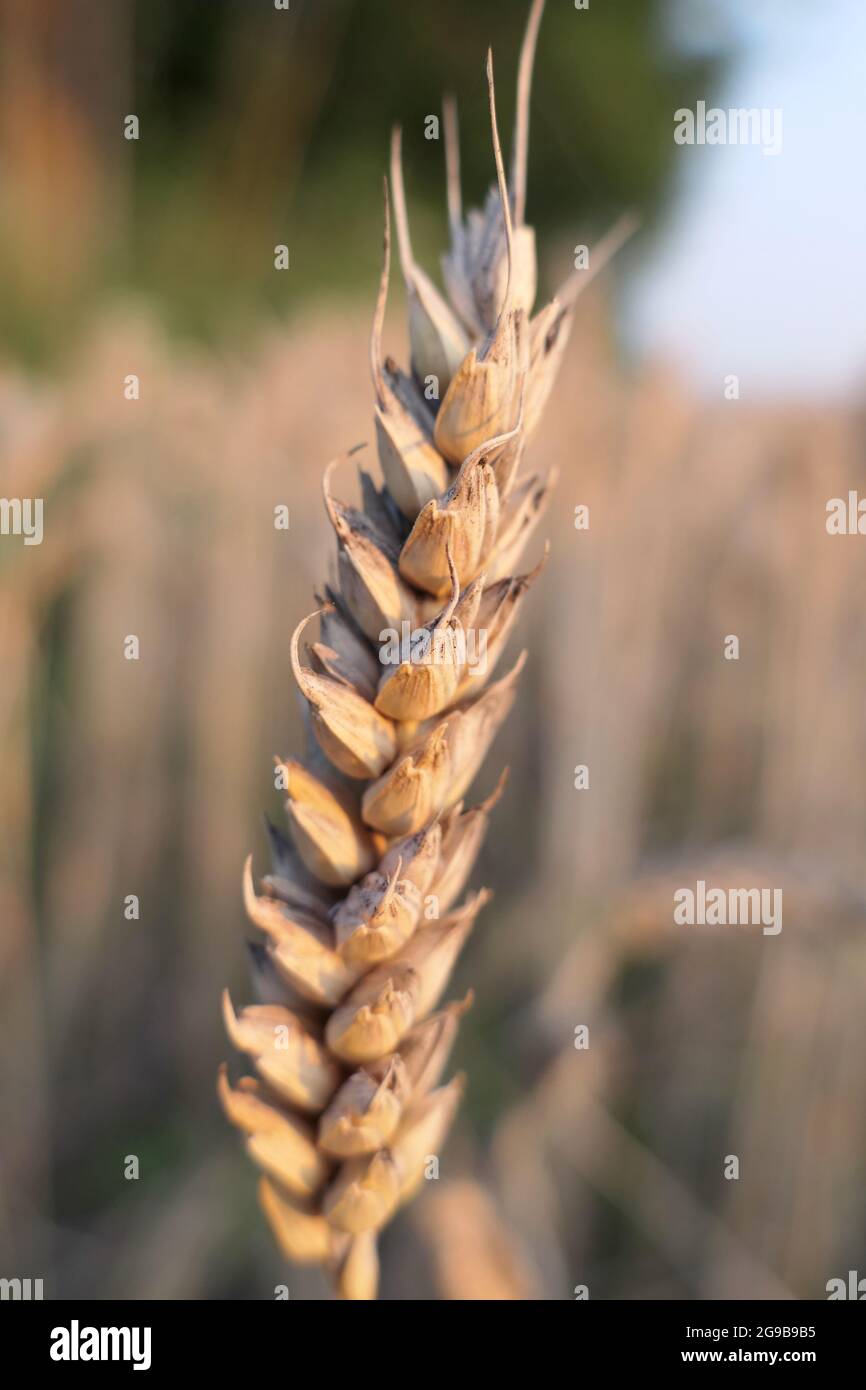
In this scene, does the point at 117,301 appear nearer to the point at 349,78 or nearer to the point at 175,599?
the point at 175,599

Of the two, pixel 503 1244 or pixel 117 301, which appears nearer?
pixel 503 1244

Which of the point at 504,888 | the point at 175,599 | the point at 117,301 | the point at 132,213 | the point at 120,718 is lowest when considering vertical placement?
the point at 504,888

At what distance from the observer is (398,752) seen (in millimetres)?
530

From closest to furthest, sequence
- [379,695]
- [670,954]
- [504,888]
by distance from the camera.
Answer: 1. [379,695]
2. [670,954]
3. [504,888]

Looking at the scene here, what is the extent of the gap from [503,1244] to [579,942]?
0.35 meters

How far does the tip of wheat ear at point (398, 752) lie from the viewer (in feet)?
1.61

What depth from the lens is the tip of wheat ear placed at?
49 cm

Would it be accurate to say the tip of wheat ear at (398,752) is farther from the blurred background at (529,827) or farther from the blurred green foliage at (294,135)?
the blurred green foliage at (294,135)
